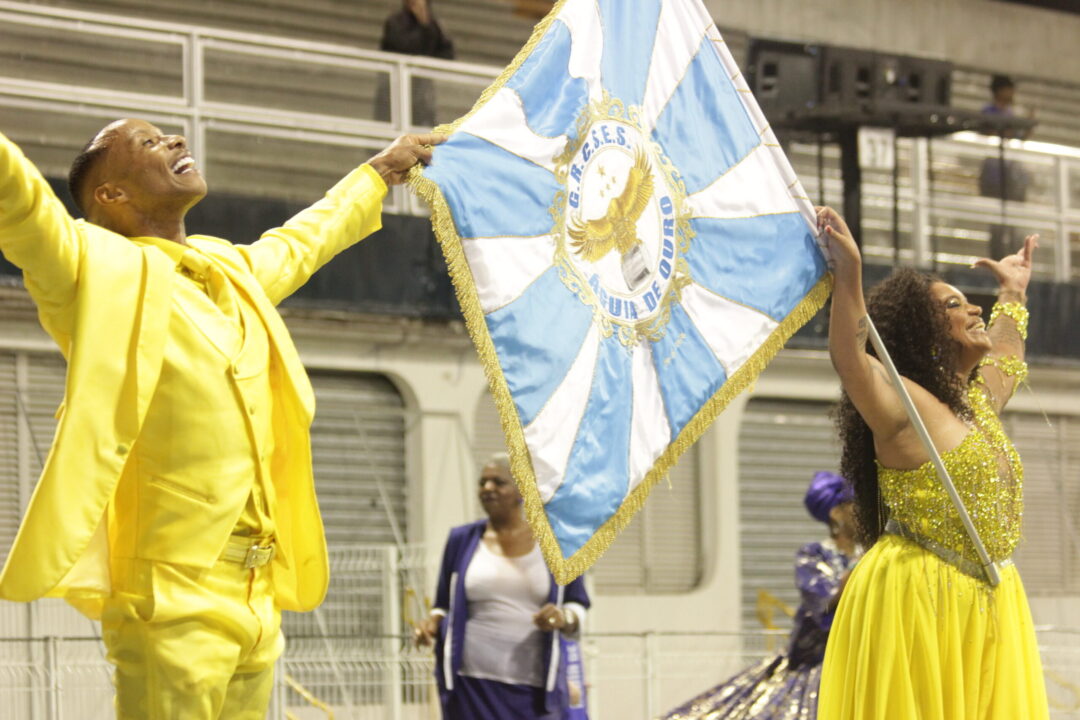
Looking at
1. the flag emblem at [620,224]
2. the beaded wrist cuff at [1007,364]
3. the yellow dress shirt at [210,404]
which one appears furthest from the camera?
the beaded wrist cuff at [1007,364]

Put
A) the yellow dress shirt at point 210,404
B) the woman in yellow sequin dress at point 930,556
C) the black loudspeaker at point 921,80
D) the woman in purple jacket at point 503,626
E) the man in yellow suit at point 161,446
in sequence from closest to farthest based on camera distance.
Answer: the man in yellow suit at point 161,446 < the yellow dress shirt at point 210,404 < the woman in yellow sequin dress at point 930,556 < the woman in purple jacket at point 503,626 < the black loudspeaker at point 921,80

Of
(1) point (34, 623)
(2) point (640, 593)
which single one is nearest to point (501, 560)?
(1) point (34, 623)

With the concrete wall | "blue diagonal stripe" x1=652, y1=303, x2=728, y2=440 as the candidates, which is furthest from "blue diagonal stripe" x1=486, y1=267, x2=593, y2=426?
the concrete wall

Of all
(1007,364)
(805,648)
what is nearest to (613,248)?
(1007,364)

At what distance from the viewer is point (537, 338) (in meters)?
3.86

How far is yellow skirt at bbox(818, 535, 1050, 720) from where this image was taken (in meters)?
3.90

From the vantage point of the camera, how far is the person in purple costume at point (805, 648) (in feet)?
21.4

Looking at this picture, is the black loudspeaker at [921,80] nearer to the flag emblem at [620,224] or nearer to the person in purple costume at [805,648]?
the person in purple costume at [805,648]

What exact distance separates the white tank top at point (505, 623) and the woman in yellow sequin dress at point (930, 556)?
240cm

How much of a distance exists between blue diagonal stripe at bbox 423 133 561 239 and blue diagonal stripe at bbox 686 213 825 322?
0.53m

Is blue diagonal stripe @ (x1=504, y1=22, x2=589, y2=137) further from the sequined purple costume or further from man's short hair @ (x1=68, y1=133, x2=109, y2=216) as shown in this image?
the sequined purple costume

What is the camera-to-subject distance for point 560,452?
385cm

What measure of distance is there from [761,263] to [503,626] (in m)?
2.48

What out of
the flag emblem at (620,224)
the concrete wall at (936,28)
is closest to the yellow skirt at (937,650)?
the flag emblem at (620,224)
